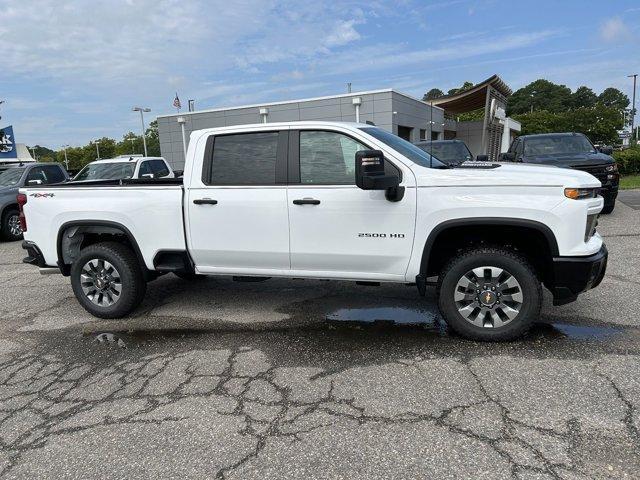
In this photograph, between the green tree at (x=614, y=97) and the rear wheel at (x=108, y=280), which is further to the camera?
the green tree at (x=614, y=97)

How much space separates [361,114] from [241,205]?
23558 millimetres

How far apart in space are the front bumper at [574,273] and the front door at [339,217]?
118 centimetres

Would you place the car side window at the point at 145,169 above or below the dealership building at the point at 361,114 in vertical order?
below

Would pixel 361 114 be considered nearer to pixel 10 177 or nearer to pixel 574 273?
pixel 10 177

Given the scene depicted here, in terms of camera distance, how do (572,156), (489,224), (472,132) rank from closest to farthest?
(489,224), (572,156), (472,132)

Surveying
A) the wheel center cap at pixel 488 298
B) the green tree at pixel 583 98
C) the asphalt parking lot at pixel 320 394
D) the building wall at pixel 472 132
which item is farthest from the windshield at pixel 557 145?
the green tree at pixel 583 98

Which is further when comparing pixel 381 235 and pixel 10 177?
pixel 10 177

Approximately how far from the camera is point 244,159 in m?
4.64

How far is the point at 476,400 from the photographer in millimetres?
3221

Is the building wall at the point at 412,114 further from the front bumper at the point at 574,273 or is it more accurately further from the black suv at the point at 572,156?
the front bumper at the point at 574,273

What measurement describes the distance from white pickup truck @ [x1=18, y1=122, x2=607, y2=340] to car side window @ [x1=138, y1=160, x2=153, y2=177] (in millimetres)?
6675

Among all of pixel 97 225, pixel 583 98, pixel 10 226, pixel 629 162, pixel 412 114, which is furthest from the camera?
pixel 583 98

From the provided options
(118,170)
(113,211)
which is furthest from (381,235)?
(118,170)

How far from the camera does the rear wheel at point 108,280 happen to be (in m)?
5.07
